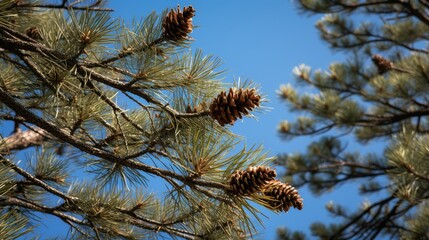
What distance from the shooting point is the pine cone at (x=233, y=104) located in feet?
2.13

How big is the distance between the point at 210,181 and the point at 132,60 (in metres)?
0.29

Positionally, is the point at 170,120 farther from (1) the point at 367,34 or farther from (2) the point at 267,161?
(1) the point at 367,34

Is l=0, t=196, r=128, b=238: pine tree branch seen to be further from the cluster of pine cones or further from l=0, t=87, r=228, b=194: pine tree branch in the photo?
the cluster of pine cones

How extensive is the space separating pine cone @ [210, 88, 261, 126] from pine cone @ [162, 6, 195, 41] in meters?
0.20

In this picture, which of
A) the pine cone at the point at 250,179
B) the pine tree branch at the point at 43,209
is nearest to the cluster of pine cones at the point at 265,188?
the pine cone at the point at 250,179

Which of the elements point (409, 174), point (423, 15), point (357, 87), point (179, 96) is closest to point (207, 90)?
point (179, 96)

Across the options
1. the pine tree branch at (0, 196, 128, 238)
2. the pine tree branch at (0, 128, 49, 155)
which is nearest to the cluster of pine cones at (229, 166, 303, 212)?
the pine tree branch at (0, 196, 128, 238)

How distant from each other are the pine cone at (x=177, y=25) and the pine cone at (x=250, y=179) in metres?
0.29

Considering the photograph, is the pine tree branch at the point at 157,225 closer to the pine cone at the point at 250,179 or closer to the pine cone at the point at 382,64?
the pine cone at the point at 250,179

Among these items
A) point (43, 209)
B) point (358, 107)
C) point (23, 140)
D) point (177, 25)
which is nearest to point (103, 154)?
point (177, 25)

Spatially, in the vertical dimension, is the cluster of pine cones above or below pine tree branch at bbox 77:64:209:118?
below

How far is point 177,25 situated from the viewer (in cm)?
82

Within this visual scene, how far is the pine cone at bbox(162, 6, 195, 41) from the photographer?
0.80 meters

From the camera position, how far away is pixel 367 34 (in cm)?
383
